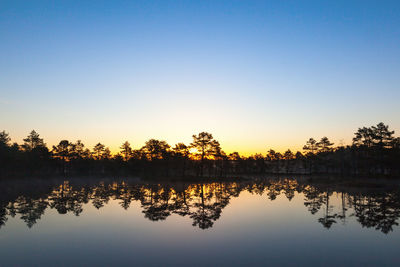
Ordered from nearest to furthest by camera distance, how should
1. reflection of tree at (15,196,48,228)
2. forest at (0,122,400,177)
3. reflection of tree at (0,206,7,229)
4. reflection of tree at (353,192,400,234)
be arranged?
reflection of tree at (353,192,400,234) → reflection of tree at (0,206,7,229) → reflection of tree at (15,196,48,228) → forest at (0,122,400,177)

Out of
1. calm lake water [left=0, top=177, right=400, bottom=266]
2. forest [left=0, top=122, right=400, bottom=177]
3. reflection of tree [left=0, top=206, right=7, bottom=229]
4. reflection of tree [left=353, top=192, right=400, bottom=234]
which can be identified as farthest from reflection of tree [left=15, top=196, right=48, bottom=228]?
forest [left=0, top=122, right=400, bottom=177]

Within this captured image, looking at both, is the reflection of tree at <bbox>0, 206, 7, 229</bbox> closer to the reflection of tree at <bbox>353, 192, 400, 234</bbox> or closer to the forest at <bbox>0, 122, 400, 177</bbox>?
the reflection of tree at <bbox>353, 192, 400, 234</bbox>

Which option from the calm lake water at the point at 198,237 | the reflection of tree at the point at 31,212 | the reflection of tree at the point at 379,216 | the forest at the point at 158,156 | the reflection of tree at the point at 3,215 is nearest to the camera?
the calm lake water at the point at 198,237

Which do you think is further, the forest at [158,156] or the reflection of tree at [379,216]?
the forest at [158,156]

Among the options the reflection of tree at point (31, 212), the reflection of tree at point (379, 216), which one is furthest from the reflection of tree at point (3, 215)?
the reflection of tree at point (379, 216)

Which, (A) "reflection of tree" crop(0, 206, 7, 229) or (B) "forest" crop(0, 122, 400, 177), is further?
(B) "forest" crop(0, 122, 400, 177)

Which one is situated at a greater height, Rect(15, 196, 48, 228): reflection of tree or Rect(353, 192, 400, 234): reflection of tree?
Rect(353, 192, 400, 234): reflection of tree

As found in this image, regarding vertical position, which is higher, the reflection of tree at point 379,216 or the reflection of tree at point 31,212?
the reflection of tree at point 379,216

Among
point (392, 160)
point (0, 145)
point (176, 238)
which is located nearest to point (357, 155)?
point (392, 160)

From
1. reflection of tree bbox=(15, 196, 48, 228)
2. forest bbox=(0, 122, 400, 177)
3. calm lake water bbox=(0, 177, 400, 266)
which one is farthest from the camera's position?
forest bbox=(0, 122, 400, 177)

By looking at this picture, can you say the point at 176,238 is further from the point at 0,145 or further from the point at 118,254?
the point at 0,145

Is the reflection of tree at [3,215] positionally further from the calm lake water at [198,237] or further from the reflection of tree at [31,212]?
the reflection of tree at [31,212]

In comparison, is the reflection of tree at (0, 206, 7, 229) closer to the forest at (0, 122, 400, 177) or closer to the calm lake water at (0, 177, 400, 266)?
the calm lake water at (0, 177, 400, 266)

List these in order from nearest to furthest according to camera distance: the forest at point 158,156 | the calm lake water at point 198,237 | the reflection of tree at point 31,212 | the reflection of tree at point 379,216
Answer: the calm lake water at point 198,237, the reflection of tree at point 379,216, the reflection of tree at point 31,212, the forest at point 158,156
